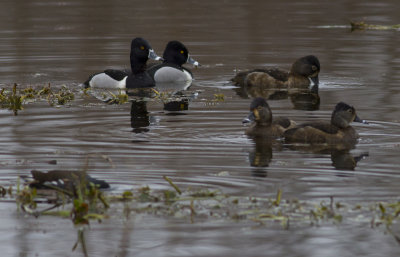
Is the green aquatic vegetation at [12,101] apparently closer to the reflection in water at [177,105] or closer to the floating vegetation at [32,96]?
the floating vegetation at [32,96]

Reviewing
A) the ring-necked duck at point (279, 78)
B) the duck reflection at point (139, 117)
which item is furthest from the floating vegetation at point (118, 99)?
the ring-necked duck at point (279, 78)

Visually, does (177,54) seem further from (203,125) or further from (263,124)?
(263,124)

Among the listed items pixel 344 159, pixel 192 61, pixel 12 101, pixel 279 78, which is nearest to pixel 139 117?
pixel 12 101

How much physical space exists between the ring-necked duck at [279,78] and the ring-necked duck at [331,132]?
540 centimetres

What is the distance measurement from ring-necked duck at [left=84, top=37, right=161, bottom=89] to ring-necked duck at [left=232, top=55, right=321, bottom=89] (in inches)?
73.3

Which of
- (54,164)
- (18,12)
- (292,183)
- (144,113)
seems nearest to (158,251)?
(292,183)

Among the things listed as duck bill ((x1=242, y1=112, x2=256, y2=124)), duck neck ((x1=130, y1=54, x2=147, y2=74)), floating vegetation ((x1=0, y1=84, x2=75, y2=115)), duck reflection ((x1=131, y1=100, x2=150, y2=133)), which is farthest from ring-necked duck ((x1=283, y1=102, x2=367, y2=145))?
duck neck ((x1=130, y1=54, x2=147, y2=74))

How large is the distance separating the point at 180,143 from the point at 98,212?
3.62 metres

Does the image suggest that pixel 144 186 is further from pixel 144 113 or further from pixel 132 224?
pixel 144 113

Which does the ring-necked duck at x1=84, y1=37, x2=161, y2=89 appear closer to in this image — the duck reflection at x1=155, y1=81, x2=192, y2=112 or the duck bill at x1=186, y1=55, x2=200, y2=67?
the duck reflection at x1=155, y1=81, x2=192, y2=112

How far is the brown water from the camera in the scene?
702 cm

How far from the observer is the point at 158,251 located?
672 cm

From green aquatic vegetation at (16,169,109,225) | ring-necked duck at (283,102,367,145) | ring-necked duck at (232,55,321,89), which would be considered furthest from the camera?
ring-necked duck at (232,55,321,89)

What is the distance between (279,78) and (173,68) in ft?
7.96
